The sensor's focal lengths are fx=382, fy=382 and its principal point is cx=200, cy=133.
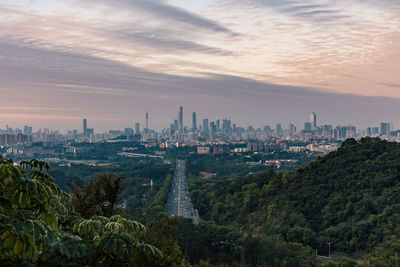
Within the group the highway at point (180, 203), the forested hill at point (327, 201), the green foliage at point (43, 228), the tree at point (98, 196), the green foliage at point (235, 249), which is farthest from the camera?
the highway at point (180, 203)

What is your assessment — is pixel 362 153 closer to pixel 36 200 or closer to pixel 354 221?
pixel 354 221

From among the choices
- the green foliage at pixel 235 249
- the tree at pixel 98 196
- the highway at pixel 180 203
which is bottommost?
the highway at pixel 180 203

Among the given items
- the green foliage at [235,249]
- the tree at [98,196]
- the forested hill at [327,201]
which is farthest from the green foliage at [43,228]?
the forested hill at [327,201]

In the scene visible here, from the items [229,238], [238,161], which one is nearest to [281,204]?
[229,238]

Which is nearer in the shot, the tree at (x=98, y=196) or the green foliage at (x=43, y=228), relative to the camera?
the green foliage at (x=43, y=228)

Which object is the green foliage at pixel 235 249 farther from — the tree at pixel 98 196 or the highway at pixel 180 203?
the tree at pixel 98 196

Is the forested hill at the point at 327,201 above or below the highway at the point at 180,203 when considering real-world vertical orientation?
above

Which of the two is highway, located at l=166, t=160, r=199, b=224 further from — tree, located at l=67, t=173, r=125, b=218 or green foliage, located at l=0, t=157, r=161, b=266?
green foliage, located at l=0, t=157, r=161, b=266

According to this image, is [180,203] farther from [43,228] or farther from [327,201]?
[43,228]
